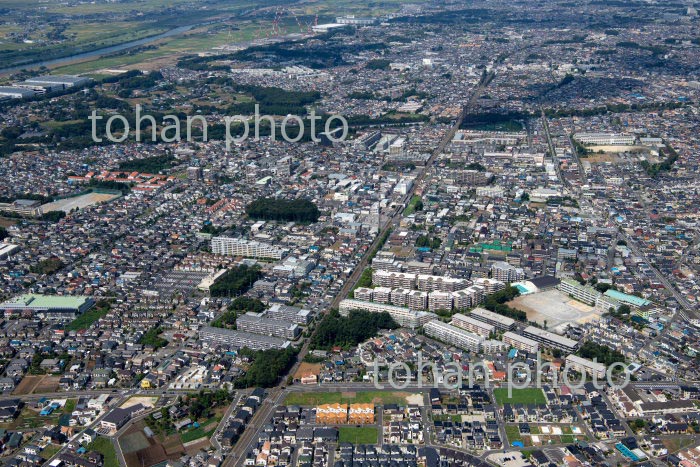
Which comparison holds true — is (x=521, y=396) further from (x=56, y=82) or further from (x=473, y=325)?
(x=56, y=82)

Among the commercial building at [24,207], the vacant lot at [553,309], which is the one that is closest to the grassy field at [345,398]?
the vacant lot at [553,309]

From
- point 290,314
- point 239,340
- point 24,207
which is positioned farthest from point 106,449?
point 24,207

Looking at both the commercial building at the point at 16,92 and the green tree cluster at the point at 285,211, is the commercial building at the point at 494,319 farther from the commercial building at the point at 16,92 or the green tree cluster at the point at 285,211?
the commercial building at the point at 16,92

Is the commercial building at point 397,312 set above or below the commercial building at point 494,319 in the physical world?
below

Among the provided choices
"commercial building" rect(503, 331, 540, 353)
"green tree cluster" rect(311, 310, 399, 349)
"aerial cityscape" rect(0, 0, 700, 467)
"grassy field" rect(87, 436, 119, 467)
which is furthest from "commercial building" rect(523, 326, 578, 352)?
"grassy field" rect(87, 436, 119, 467)

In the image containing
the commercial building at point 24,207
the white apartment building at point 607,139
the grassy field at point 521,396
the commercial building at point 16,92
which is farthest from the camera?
the commercial building at point 16,92

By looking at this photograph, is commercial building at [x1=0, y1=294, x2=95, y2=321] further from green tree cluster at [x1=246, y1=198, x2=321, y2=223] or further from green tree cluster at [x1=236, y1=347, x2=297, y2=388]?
green tree cluster at [x1=246, y1=198, x2=321, y2=223]

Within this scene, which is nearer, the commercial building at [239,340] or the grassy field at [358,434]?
the grassy field at [358,434]

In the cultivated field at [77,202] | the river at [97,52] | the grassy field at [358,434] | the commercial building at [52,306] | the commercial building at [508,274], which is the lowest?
the river at [97,52]

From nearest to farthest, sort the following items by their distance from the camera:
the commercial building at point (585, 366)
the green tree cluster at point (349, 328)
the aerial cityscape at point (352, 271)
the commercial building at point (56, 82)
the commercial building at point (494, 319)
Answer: the aerial cityscape at point (352, 271) < the commercial building at point (585, 366) < the green tree cluster at point (349, 328) < the commercial building at point (494, 319) < the commercial building at point (56, 82)
